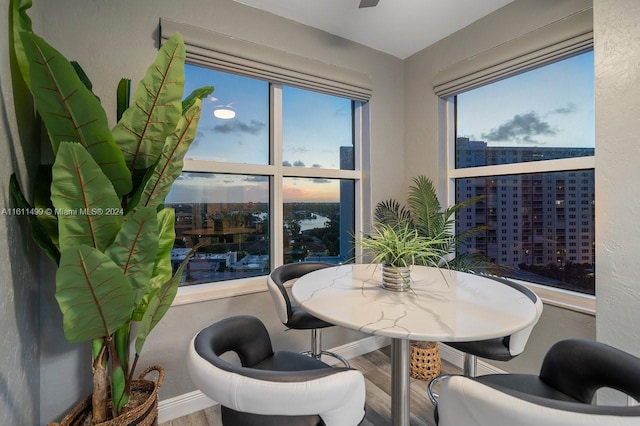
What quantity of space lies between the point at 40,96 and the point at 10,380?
99cm

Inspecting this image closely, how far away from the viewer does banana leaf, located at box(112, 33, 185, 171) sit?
1098 millimetres

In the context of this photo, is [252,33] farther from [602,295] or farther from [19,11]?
[602,295]

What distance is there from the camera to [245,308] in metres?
2.15

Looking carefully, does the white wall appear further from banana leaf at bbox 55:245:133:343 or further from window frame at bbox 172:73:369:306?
banana leaf at bbox 55:245:133:343

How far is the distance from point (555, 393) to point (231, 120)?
7.61 ft

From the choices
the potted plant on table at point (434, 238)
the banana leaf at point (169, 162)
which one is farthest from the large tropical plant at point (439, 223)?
the banana leaf at point (169, 162)

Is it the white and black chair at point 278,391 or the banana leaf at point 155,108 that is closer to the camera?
the white and black chair at point 278,391

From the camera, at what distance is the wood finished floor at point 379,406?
1857mm

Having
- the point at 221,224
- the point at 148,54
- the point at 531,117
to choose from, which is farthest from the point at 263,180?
the point at 531,117

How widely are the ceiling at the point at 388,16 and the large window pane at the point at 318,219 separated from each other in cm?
121

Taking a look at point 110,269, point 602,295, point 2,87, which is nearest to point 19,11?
point 2,87

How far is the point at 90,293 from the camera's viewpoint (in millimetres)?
949

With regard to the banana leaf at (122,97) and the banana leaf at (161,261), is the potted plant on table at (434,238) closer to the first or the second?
the banana leaf at (161,261)

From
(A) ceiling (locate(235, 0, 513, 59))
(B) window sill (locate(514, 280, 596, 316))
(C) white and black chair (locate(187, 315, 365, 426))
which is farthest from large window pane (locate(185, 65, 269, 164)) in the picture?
(B) window sill (locate(514, 280, 596, 316))
